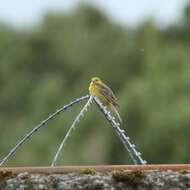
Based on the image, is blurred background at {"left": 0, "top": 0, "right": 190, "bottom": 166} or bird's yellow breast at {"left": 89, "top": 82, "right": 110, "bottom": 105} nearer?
bird's yellow breast at {"left": 89, "top": 82, "right": 110, "bottom": 105}

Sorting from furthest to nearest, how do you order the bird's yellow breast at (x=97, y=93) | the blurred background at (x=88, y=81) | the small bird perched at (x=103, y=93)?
the blurred background at (x=88, y=81), the small bird perched at (x=103, y=93), the bird's yellow breast at (x=97, y=93)

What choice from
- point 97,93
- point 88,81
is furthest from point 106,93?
point 88,81

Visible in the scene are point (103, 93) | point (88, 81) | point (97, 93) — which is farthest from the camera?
point (88, 81)

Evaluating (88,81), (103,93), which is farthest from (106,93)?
(88,81)

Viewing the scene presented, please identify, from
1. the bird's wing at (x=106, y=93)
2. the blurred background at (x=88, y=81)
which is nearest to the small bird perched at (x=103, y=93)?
the bird's wing at (x=106, y=93)

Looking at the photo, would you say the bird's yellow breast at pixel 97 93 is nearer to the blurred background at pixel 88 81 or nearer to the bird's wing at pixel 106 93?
the bird's wing at pixel 106 93

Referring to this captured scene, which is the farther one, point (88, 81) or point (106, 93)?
point (88, 81)

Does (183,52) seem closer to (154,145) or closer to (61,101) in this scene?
(61,101)

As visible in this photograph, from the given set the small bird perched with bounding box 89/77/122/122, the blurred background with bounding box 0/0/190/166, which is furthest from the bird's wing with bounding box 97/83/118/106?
the blurred background with bounding box 0/0/190/166

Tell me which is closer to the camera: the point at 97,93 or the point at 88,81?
the point at 97,93

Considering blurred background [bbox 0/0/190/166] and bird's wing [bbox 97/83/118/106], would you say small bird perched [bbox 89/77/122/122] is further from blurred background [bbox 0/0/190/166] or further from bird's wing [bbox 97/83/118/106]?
blurred background [bbox 0/0/190/166]

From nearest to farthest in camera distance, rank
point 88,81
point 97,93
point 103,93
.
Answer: point 97,93 → point 103,93 → point 88,81

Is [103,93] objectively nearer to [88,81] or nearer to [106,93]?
[106,93]

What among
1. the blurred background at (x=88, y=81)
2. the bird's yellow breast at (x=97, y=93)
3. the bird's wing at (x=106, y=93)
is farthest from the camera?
the blurred background at (x=88, y=81)
